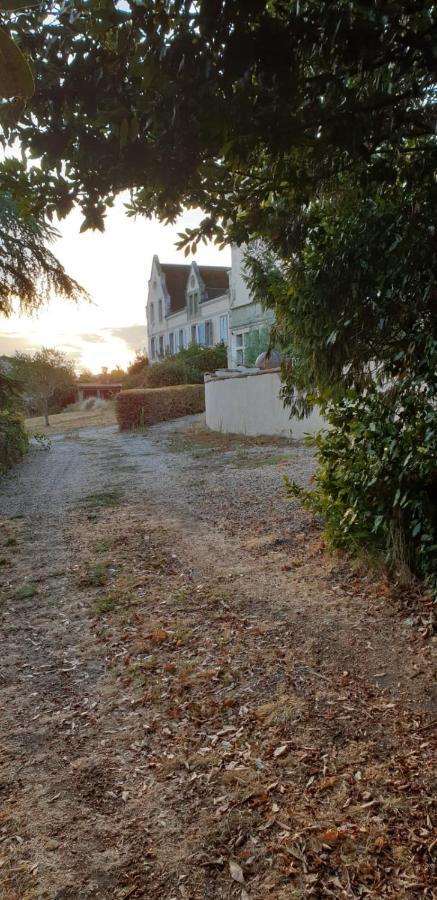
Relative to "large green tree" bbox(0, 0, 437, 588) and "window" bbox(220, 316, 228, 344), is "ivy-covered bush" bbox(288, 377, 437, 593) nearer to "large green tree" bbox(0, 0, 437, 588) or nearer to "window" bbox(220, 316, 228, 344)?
"large green tree" bbox(0, 0, 437, 588)

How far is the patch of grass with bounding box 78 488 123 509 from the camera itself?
8266mm

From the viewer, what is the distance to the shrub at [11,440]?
12.8m

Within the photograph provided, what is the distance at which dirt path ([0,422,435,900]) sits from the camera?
6.92 feet

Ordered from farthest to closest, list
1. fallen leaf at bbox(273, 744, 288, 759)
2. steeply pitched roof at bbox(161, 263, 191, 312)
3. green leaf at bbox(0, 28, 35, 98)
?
→ steeply pitched roof at bbox(161, 263, 191, 312) → fallen leaf at bbox(273, 744, 288, 759) → green leaf at bbox(0, 28, 35, 98)

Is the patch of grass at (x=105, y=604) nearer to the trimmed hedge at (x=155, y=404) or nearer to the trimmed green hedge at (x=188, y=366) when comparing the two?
the trimmed hedge at (x=155, y=404)

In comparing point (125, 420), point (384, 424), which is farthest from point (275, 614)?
point (125, 420)

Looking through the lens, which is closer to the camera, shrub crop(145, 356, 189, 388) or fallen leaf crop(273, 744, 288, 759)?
fallen leaf crop(273, 744, 288, 759)

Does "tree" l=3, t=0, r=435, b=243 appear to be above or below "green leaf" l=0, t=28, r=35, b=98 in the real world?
above

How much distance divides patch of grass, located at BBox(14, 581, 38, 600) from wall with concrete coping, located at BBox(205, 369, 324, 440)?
701cm

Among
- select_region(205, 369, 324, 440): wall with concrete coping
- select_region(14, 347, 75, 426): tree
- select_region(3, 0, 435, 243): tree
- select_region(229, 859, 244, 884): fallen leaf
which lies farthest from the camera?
select_region(14, 347, 75, 426): tree

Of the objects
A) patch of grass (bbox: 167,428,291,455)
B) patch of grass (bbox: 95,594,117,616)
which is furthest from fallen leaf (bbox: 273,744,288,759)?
patch of grass (bbox: 167,428,291,455)

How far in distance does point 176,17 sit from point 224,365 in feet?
86.0

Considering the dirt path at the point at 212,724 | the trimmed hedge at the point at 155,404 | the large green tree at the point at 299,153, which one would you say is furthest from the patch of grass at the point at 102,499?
the trimmed hedge at the point at 155,404

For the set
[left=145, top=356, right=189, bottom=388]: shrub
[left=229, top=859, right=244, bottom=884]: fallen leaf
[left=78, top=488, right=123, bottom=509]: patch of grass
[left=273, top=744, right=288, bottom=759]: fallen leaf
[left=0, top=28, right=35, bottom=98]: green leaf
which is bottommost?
[left=229, top=859, right=244, bottom=884]: fallen leaf
